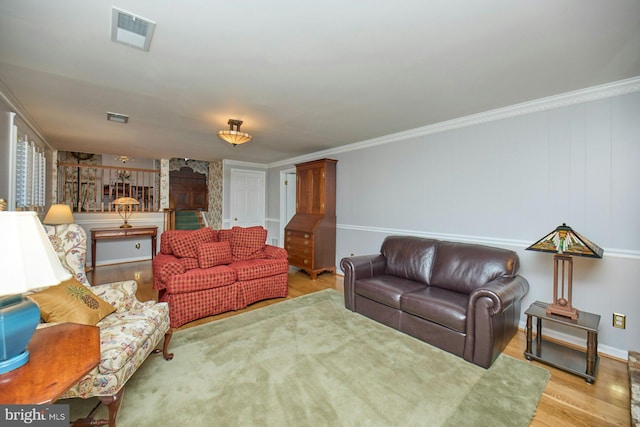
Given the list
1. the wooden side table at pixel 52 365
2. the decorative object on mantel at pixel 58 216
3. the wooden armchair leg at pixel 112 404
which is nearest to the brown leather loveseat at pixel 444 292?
the wooden armchair leg at pixel 112 404

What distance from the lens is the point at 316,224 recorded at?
4.77 m

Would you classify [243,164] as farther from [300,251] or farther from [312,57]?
[312,57]

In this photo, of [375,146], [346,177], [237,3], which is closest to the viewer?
[237,3]

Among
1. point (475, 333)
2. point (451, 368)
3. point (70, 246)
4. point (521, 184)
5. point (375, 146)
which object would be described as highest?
point (375, 146)

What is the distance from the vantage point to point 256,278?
3451 mm

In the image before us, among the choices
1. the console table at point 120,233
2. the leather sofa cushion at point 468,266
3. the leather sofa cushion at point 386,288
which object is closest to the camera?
the leather sofa cushion at point 468,266

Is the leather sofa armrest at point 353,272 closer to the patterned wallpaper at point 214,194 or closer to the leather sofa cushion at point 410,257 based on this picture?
the leather sofa cushion at point 410,257

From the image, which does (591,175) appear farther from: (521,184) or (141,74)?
(141,74)

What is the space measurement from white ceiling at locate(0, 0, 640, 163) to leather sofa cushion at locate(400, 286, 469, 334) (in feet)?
6.57

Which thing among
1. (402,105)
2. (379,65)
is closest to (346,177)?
(402,105)

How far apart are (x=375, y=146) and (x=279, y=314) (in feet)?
9.71

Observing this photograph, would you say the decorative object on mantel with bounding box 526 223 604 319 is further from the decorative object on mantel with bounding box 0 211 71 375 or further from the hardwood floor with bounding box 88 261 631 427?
the decorative object on mantel with bounding box 0 211 71 375

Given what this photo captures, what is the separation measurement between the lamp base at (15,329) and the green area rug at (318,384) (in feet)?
2.84

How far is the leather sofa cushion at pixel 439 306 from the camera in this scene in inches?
91.4
